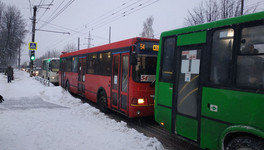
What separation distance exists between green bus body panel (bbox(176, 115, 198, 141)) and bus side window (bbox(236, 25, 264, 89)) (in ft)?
4.58

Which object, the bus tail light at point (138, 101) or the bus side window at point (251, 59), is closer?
the bus side window at point (251, 59)

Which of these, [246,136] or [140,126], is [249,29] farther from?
[140,126]

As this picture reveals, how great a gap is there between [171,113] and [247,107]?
6.73 feet

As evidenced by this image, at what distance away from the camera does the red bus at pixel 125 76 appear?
691cm

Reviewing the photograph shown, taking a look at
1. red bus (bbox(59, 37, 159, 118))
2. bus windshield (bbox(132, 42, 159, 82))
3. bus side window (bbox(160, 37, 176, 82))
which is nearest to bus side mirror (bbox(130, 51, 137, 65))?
red bus (bbox(59, 37, 159, 118))

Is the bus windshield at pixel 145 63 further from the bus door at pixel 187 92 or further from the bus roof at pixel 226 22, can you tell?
the bus door at pixel 187 92

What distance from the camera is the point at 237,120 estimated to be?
3572 millimetres

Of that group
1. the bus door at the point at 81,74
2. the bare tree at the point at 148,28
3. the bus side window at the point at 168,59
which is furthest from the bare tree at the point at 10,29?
the bus side window at the point at 168,59

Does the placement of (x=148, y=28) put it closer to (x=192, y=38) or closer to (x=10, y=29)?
(x=10, y=29)

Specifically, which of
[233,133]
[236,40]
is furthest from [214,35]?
[233,133]

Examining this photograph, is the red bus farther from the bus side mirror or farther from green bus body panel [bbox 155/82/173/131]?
green bus body panel [bbox 155/82/173/131]

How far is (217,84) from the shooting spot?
4.04 m

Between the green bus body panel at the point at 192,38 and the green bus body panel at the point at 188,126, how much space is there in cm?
180

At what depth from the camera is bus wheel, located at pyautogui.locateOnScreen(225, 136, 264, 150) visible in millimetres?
3291
